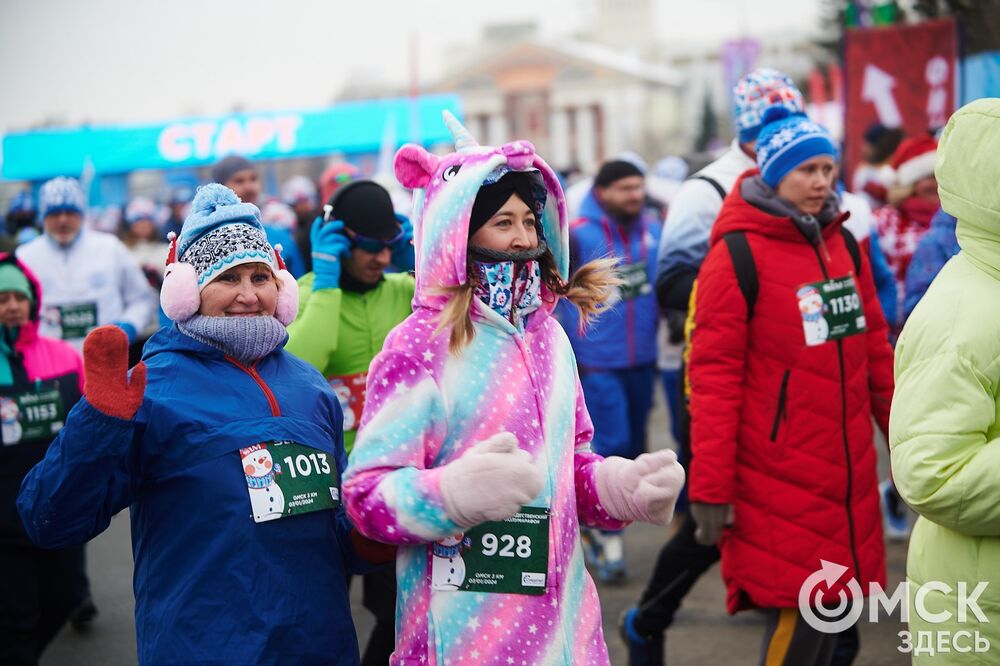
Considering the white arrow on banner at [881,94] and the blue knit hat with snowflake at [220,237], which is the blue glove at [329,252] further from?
the white arrow on banner at [881,94]

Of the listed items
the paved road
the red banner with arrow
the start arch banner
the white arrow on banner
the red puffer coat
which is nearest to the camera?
the red puffer coat

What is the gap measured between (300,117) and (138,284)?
47.6 ft

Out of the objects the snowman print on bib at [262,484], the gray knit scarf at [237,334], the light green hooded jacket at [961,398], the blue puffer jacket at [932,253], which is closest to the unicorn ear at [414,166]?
the gray knit scarf at [237,334]

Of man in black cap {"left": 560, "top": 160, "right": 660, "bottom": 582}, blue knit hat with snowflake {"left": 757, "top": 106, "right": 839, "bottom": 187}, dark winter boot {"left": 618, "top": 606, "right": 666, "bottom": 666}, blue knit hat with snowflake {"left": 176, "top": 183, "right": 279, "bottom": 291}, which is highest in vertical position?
blue knit hat with snowflake {"left": 757, "top": 106, "right": 839, "bottom": 187}

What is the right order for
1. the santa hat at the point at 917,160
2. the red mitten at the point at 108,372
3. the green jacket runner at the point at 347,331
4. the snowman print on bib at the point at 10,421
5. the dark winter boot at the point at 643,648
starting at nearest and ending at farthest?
the red mitten at the point at 108,372, the green jacket runner at the point at 347,331, the dark winter boot at the point at 643,648, the snowman print on bib at the point at 10,421, the santa hat at the point at 917,160


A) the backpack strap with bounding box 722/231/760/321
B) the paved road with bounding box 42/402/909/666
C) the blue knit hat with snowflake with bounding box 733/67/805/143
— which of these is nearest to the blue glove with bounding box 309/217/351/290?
the backpack strap with bounding box 722/231/760/321

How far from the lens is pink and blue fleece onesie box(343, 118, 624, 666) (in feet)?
8.76

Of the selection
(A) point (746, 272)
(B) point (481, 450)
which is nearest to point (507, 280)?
(B) point (481, 450)

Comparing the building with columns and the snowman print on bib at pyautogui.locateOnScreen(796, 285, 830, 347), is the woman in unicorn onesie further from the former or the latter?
the building with columns

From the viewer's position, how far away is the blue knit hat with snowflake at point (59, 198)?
7520 mm

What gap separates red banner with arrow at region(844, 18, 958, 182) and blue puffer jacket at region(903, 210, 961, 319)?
617 centimetres

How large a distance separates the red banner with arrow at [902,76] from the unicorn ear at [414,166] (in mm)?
9528

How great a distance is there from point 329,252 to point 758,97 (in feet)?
6.58

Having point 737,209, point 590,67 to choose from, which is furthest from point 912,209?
point 590,67
